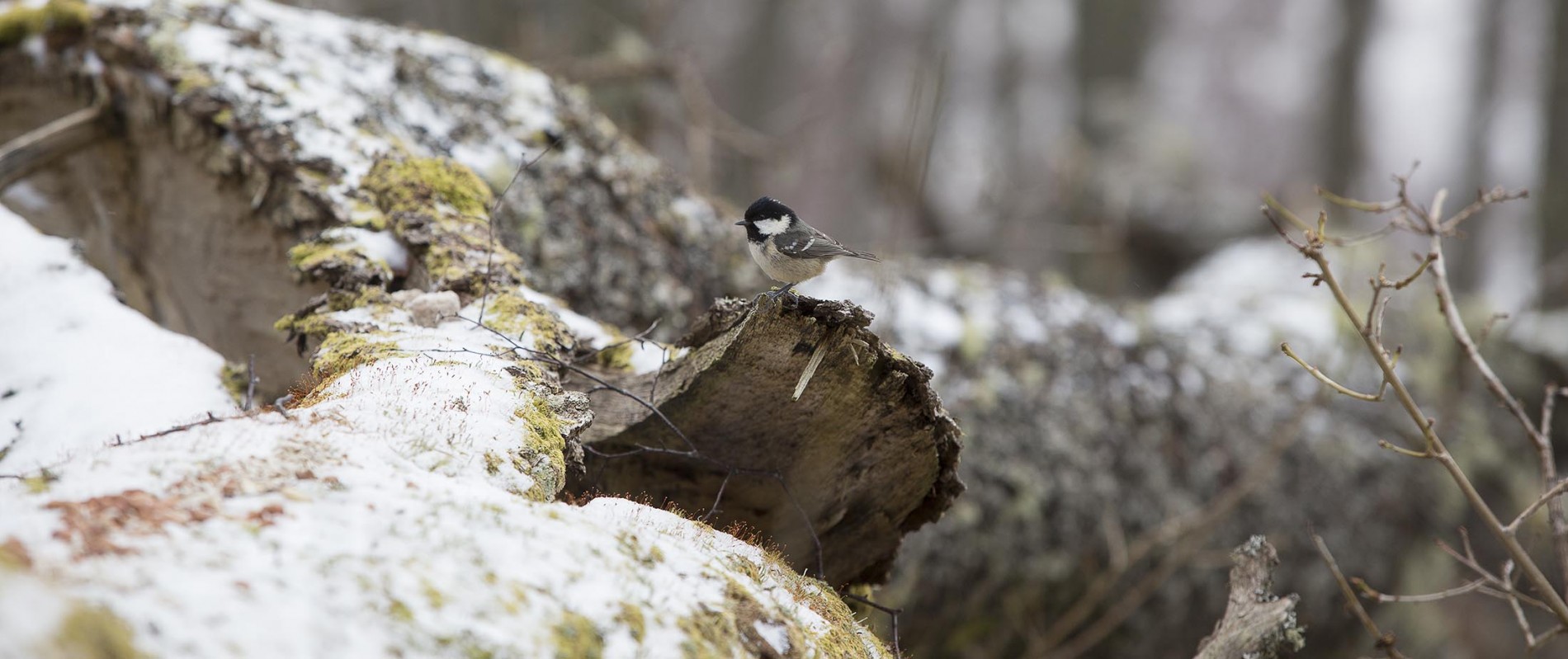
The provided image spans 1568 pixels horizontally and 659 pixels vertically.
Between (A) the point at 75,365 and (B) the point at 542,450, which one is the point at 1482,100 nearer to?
(B) the point at 542,450

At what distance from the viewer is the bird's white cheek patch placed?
3.20m

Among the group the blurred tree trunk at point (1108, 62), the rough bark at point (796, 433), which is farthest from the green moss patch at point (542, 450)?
the blurred tree trunk at point (1108, 62)

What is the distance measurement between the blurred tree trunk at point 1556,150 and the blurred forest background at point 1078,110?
0.9 inches

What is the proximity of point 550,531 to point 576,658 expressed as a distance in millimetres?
322

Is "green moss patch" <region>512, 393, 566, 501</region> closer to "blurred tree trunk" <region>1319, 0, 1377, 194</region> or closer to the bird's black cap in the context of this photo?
the bird's black cap

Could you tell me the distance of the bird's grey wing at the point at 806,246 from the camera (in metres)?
3.07

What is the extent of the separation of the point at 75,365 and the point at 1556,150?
1292 cm

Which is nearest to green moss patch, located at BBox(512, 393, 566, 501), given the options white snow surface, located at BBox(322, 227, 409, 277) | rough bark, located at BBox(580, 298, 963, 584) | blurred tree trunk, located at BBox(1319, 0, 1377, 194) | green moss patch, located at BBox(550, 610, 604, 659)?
→ rough bark, located at BBox(580, 298, 963, 584)

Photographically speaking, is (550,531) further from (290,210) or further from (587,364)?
(290,210)

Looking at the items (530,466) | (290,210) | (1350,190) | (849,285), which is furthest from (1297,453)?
(1350,190)

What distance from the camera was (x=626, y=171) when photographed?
4945mm

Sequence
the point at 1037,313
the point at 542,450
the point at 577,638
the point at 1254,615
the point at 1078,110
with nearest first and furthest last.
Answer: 1. the point at 577,638
2. the point at 542,450
3. the point at 1254,615
4. the point at 1037,313
5. the point at 1078,110

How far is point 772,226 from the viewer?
3.23m

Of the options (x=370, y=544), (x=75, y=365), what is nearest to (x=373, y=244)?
(x=75, y=365)
